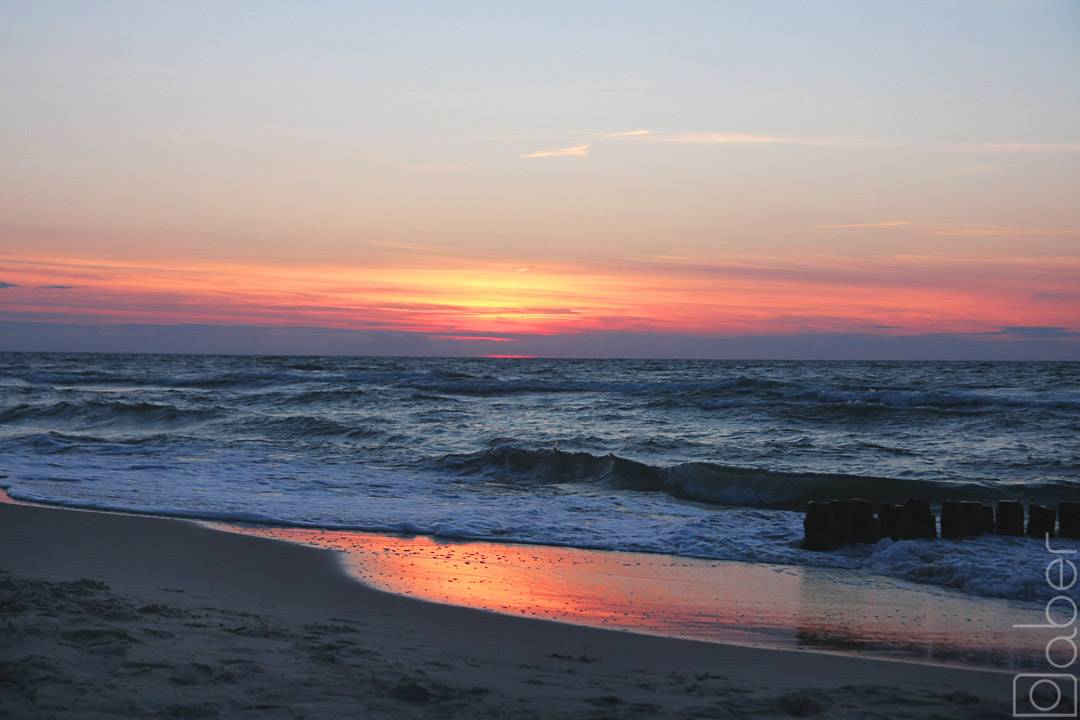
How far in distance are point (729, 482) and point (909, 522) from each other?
15.8ft

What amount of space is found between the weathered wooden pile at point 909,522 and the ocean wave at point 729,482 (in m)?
3.56

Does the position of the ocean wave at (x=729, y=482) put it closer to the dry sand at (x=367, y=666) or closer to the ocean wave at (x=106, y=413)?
the dry sand at (x=367, y=666)

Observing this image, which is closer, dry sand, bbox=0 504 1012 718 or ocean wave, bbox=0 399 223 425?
dry sand, bbox=0 504 1012 718

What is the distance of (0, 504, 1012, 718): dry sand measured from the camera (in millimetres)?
3754

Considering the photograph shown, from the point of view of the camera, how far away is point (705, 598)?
6.61 metres

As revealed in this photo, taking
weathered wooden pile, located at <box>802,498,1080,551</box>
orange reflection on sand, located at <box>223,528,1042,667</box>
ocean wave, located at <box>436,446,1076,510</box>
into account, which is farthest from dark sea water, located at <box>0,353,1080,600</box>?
orange reflection on sand, located at <box>223,528,1042,667</box>

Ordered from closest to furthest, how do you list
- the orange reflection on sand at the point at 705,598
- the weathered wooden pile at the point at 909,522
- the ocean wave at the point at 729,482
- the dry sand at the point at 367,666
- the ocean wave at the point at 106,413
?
1. the dry sand at the point at 367,666
2. the orange reflection on sand at the point at 705,598
3. the weathered wooden pile at the point at 909,522
4. the ocean wave at the point at 729,482
5. the ocean wave at the point at 106,413

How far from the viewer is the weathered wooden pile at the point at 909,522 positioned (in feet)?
28.0

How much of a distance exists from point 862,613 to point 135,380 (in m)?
48.4

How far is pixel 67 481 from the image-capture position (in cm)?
1226

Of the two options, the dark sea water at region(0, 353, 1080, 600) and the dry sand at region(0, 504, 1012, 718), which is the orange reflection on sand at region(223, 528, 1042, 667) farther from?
the dark sea water at region(0, 353, 1080, 600)

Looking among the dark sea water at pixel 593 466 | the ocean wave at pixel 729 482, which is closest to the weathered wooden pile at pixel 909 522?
the dark sea water at pixel 593 466

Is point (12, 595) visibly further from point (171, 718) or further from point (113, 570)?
point (171, 718)

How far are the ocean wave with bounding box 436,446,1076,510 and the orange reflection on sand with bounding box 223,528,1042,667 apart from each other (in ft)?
16.5
